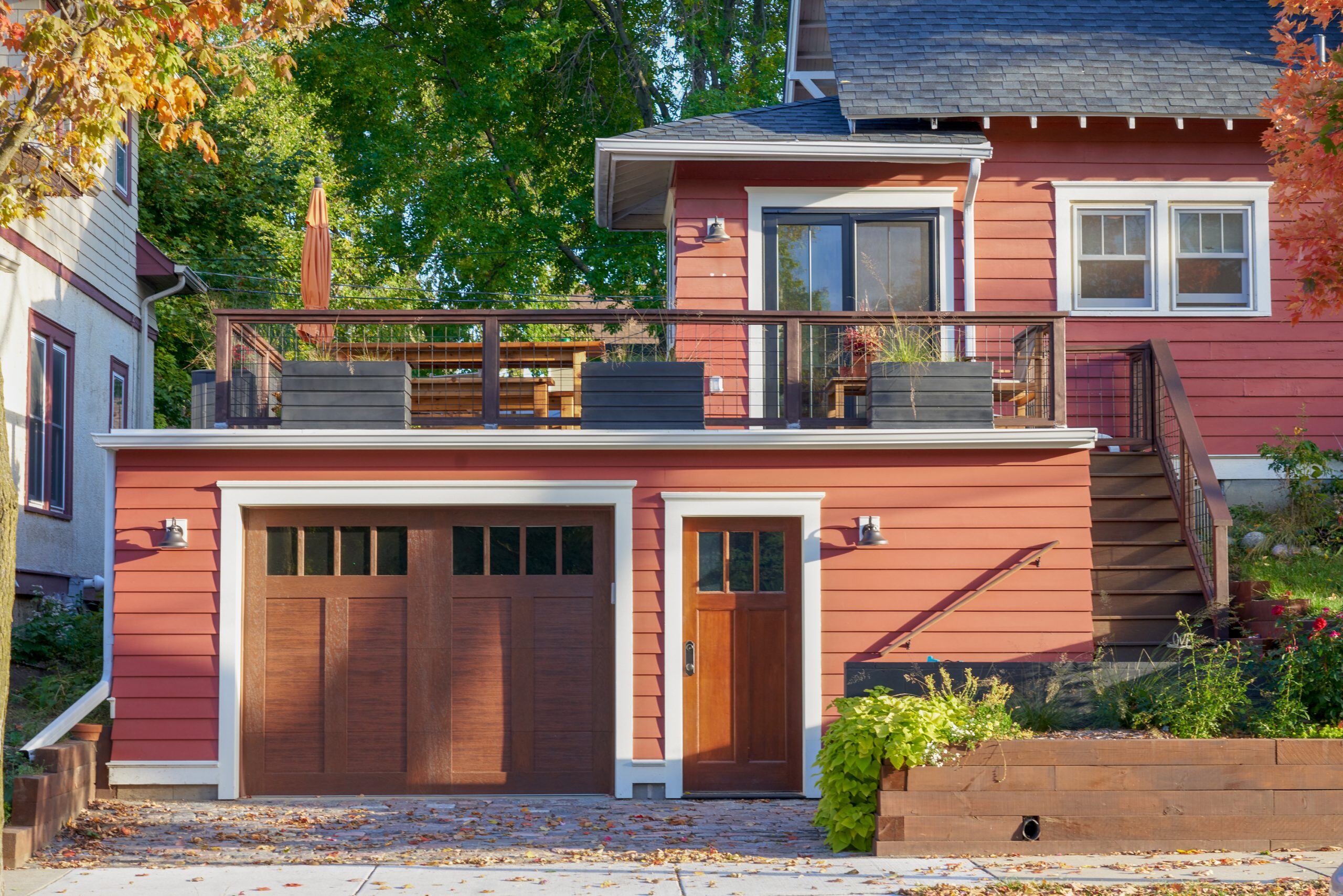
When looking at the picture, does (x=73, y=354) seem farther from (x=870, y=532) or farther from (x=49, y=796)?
(x=870, y=532)

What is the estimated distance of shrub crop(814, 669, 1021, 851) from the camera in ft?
25.7

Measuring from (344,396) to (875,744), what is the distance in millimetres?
4791

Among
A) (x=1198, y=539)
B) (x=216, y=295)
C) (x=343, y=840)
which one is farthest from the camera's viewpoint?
(x=216, y=295)

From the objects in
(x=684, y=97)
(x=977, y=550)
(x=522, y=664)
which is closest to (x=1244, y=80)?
(x=977, y=550)

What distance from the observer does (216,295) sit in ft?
72.6

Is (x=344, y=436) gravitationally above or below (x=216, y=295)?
below

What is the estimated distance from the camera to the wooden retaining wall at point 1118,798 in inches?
308

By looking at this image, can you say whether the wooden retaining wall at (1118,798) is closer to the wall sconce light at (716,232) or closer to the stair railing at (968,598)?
the stair railing at (968,598)

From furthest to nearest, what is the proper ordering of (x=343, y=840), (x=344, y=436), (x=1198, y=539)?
(x=1198, y=539), (x=344, y=436), (x=343, y=840)

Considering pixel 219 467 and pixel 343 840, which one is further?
pixel 219 467

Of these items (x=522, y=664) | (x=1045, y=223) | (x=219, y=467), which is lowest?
(x=522, y=664)

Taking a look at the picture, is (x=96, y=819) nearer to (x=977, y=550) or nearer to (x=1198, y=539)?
(x=977, y=550)

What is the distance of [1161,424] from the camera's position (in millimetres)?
11945

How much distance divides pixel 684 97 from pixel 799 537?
46.8 feet
